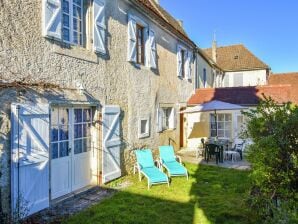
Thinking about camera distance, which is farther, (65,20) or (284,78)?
(284,78)

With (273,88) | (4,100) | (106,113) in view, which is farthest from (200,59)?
(4,100)

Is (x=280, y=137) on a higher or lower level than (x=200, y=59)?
lower

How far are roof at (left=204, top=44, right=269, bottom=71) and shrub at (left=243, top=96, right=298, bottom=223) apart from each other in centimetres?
2840

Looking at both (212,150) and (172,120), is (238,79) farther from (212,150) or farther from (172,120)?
(212,150)

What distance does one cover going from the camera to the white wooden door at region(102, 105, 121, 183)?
28.4 feet

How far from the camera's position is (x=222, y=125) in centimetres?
1598

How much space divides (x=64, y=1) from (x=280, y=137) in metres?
6.27

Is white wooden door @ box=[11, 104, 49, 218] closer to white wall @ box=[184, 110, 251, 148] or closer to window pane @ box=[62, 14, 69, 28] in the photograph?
window pane @ box=[62, 14, 69, 28]

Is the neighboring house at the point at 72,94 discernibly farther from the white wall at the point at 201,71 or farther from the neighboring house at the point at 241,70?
the neighboring house at the point at 241,70

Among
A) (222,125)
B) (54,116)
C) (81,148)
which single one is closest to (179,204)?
(81,148)

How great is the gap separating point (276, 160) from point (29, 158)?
5.23 metres

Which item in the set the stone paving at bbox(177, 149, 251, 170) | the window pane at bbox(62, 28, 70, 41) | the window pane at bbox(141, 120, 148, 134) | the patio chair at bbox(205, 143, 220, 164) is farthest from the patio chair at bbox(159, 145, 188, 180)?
the window pane at bbox(62, 28, 70, 41)

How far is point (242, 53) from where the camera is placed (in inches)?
1372

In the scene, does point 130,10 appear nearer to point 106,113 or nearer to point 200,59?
point 106,113
